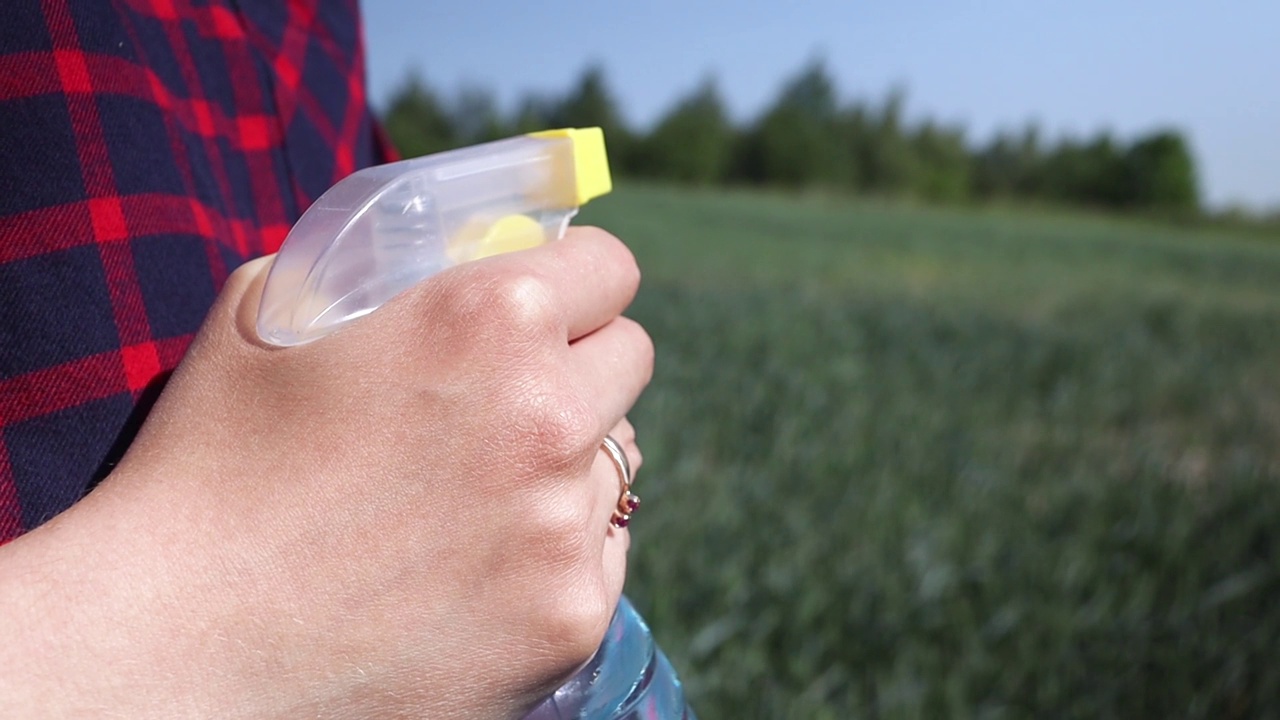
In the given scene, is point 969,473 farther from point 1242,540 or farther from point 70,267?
point 70,267

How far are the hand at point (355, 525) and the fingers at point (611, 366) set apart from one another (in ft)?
0.11

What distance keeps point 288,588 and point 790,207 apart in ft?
65.5

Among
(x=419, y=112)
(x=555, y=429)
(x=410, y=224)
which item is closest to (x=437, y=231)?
(x=410, y=224)

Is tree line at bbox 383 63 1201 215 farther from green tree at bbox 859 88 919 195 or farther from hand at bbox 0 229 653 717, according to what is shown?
hand at bbox 0 229 653 717

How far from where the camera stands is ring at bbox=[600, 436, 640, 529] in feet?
1.85

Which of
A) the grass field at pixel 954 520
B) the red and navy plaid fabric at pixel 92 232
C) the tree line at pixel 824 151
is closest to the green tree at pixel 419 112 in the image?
the tree line at pixel 824 151

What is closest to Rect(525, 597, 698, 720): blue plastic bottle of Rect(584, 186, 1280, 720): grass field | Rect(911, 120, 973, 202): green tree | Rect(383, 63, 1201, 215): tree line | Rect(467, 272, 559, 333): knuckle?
Rect(467, 272, 559, 333): knuckle

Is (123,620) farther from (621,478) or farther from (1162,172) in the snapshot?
(1162,172)

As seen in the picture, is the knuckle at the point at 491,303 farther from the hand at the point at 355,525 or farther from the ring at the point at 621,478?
the ring at the point at 621,478

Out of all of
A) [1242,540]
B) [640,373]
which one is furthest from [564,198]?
[1242,540]

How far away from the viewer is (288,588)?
1.40ft

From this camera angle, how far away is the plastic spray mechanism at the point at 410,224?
46cm

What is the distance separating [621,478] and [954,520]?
72.3 inches

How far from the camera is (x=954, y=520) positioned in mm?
2236
